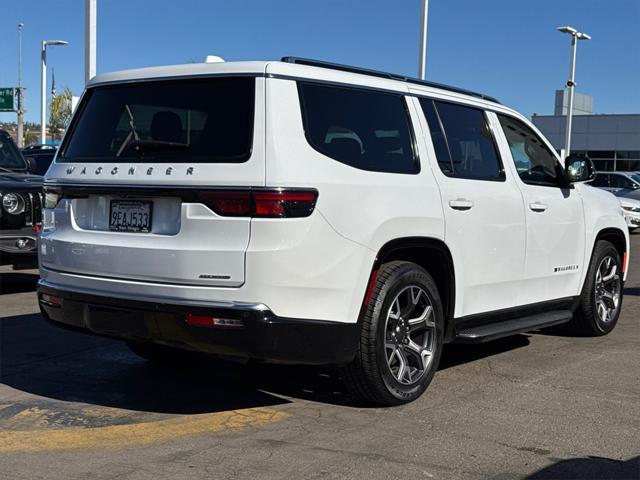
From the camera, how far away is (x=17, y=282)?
10.3 meters

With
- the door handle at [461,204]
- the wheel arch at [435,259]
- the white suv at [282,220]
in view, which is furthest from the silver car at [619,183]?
the wheel arch at [435,259]

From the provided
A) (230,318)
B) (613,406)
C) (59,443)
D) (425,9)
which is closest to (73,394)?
(59,443)

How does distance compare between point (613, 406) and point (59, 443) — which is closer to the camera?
point (59, 443)

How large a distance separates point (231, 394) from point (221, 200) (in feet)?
5.30

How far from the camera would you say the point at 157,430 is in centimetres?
443

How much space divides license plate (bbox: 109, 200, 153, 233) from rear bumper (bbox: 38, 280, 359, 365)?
412 millimetres

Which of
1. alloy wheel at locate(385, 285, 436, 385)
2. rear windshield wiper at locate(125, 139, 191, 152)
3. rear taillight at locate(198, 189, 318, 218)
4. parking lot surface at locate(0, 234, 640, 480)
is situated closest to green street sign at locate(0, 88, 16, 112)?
parking lot surface at locate(0, 234, 640, 480)

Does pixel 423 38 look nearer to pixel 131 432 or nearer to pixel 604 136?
pixel 131 432

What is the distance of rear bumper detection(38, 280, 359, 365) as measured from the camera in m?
A: 4.11

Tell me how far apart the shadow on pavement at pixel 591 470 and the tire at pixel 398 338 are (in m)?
1.14

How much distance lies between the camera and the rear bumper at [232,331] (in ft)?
13.5

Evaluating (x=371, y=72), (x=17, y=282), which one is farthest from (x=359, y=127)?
(x=17, y=282)

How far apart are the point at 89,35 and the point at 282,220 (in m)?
10.4

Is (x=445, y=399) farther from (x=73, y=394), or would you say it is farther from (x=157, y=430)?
(x=73, y=394)
